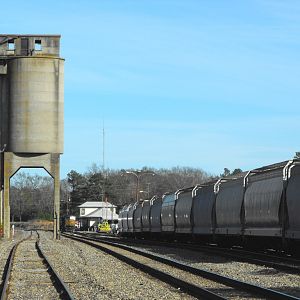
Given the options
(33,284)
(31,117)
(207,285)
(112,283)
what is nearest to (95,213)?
(31,117)

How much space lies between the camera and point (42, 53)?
63062 mm

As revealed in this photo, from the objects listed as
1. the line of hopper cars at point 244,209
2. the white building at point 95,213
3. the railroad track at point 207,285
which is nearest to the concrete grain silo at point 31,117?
the line of hopper cars at point 244,209

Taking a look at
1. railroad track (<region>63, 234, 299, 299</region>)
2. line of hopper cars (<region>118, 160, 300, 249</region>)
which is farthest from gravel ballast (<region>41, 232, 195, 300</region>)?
line of hopper cars (<region>118, 160, 300, 249</region>)

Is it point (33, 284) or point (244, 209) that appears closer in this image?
point (33, 284)

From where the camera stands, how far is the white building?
5871 inches

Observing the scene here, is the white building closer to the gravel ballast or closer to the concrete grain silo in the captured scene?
the concrete grain silo

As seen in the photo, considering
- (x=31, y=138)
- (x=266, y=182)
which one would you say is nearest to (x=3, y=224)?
(x=31, y=138)

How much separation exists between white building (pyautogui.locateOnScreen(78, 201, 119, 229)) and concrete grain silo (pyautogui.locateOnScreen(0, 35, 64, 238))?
263 feet

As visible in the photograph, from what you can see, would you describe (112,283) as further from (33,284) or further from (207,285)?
(207,285)

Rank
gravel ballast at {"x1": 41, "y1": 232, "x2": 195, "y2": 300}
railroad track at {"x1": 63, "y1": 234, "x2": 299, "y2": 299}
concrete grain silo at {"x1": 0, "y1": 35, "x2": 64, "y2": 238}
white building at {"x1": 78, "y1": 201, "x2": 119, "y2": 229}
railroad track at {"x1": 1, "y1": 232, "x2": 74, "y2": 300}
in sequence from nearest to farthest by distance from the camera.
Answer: railroad track at {"x1": 63, "y1": 234, "x2": 299, "y2": 299} → gravel ballast at {"x1": 41, "y1": 232, "x2": 195, "y2": 300} → railroad track at {"x1": 1, "y1": 232, "x2": 74, "y2": 300} → concrete grain silo at {"x1": 0, "y1": 35, "x2": 64, "y2": 238} → white building at {"x1": 78, "y1": 201, "x2": 119, "y2": 229}

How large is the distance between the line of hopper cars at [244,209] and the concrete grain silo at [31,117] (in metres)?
15.1

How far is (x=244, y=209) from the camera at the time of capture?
29219 mm

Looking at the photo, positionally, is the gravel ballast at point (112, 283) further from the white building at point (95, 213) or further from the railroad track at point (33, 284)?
the white building at point (95, 213)

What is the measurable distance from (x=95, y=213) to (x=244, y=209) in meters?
137
